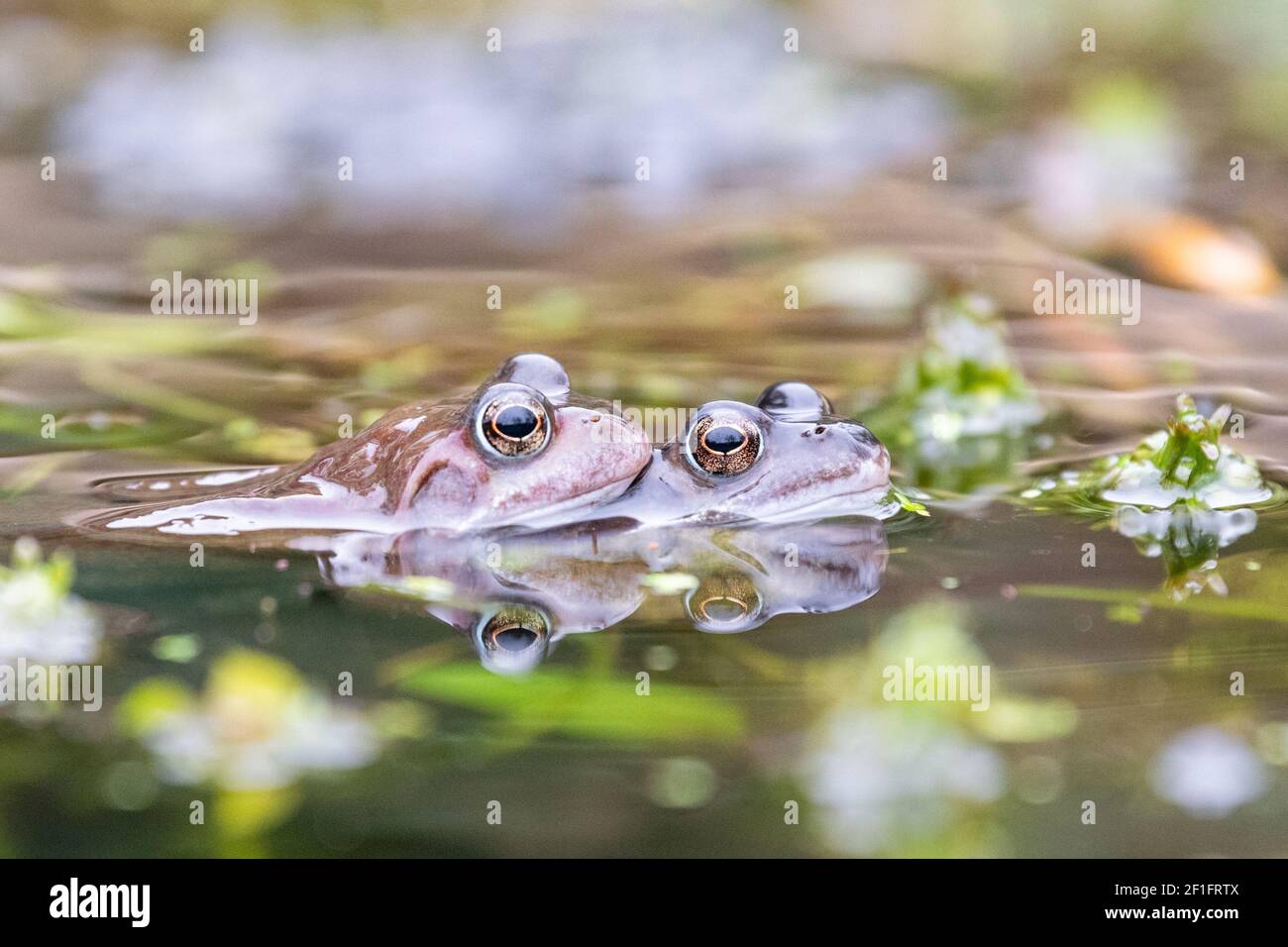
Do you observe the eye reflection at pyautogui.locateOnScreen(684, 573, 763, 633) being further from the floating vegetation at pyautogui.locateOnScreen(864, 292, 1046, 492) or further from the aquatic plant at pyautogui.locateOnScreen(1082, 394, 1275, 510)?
the floating vegetation at pyautogui.locateOnScreen(864, 292, 1046, 492)

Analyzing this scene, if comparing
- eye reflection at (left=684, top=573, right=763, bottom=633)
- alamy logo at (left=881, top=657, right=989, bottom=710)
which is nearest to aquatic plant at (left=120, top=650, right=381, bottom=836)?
eye reflection at (left=684, top=573, right=763, bottom=633)

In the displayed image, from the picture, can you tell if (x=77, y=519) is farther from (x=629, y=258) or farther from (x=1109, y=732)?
(x=629, y=258)
